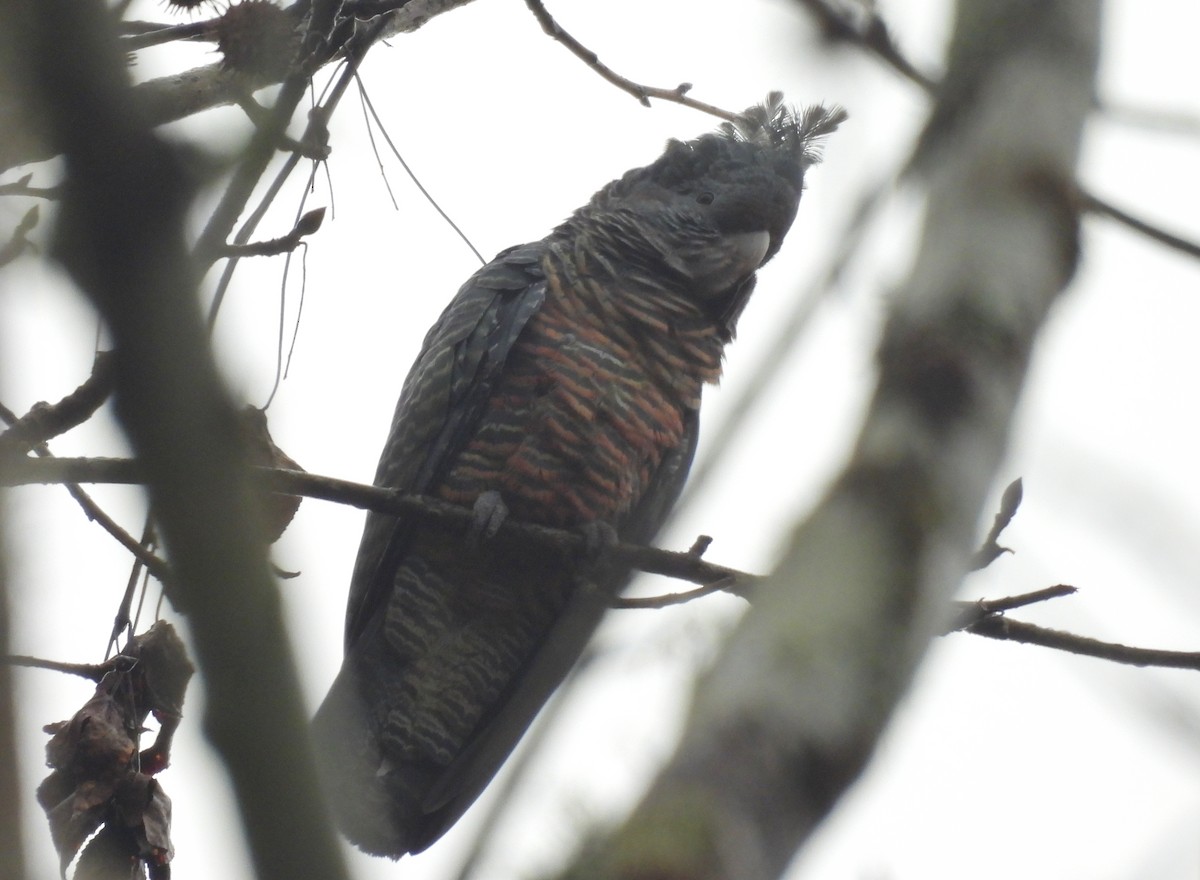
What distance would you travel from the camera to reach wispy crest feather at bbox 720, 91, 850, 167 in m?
7.90

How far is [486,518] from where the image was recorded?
5.90 meters

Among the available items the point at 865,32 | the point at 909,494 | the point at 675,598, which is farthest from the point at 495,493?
the point at 909,494

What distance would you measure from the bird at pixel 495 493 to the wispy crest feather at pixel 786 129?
3.71ft

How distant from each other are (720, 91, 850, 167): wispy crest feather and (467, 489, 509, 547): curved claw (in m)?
3.14

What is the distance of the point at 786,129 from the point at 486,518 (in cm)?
356

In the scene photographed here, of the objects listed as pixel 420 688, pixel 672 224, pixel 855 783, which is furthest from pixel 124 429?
pixel 672 224

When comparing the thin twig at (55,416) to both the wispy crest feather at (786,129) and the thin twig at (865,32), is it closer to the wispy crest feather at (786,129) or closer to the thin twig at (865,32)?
the thin twig at (865,32)

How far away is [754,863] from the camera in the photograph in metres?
1.36

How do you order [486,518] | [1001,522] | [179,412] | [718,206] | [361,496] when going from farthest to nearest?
1. [718,206]
2. [486,518]
3. [361,496]
4. [1001,522]
5. [179,412]

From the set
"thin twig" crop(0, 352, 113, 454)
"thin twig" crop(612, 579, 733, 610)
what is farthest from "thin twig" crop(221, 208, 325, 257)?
"thin twig" crop(612, 579, 733, 610)

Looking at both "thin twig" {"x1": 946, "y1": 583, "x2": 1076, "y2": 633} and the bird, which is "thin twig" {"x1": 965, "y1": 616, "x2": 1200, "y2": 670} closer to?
"thin twig" {"x1": 946, "y1": 583, "x2": 1076, "y2": 633}

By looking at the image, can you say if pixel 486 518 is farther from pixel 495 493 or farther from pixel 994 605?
pixel 994 605

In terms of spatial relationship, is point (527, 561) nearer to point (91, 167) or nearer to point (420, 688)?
point (420, 688)

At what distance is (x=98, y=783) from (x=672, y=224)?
478 cm
